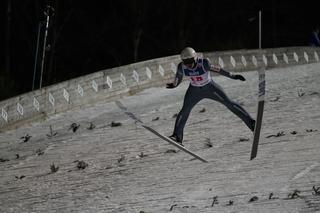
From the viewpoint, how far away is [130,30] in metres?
30.3

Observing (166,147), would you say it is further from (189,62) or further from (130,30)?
(130,30)

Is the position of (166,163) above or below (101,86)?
below

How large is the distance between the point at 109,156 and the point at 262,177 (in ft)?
10.9

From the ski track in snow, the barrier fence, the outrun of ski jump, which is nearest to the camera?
the ski track in snow

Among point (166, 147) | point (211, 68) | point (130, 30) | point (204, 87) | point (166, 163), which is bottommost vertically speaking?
point (166, 163)

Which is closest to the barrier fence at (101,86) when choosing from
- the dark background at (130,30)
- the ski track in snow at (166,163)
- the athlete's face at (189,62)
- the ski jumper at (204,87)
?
the ski track in snow at (166,163)

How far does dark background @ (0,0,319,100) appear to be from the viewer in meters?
28.4

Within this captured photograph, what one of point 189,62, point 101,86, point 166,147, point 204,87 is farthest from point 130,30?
point 189,62

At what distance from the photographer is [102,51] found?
30766mm

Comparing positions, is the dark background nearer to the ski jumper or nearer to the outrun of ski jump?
the outrun of ski jump

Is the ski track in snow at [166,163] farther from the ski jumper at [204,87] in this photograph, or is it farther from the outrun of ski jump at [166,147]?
the ski jumper at [204,87]

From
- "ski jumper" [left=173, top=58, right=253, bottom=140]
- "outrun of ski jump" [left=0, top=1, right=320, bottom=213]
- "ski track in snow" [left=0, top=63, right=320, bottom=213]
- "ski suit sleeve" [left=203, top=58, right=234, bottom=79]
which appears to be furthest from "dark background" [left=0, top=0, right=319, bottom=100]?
"ski suit sleeve" [left=203, top=58, right=234, bottom=79]

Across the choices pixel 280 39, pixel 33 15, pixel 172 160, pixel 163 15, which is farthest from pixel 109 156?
pixel 280 39

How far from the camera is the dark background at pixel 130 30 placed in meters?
28.4
